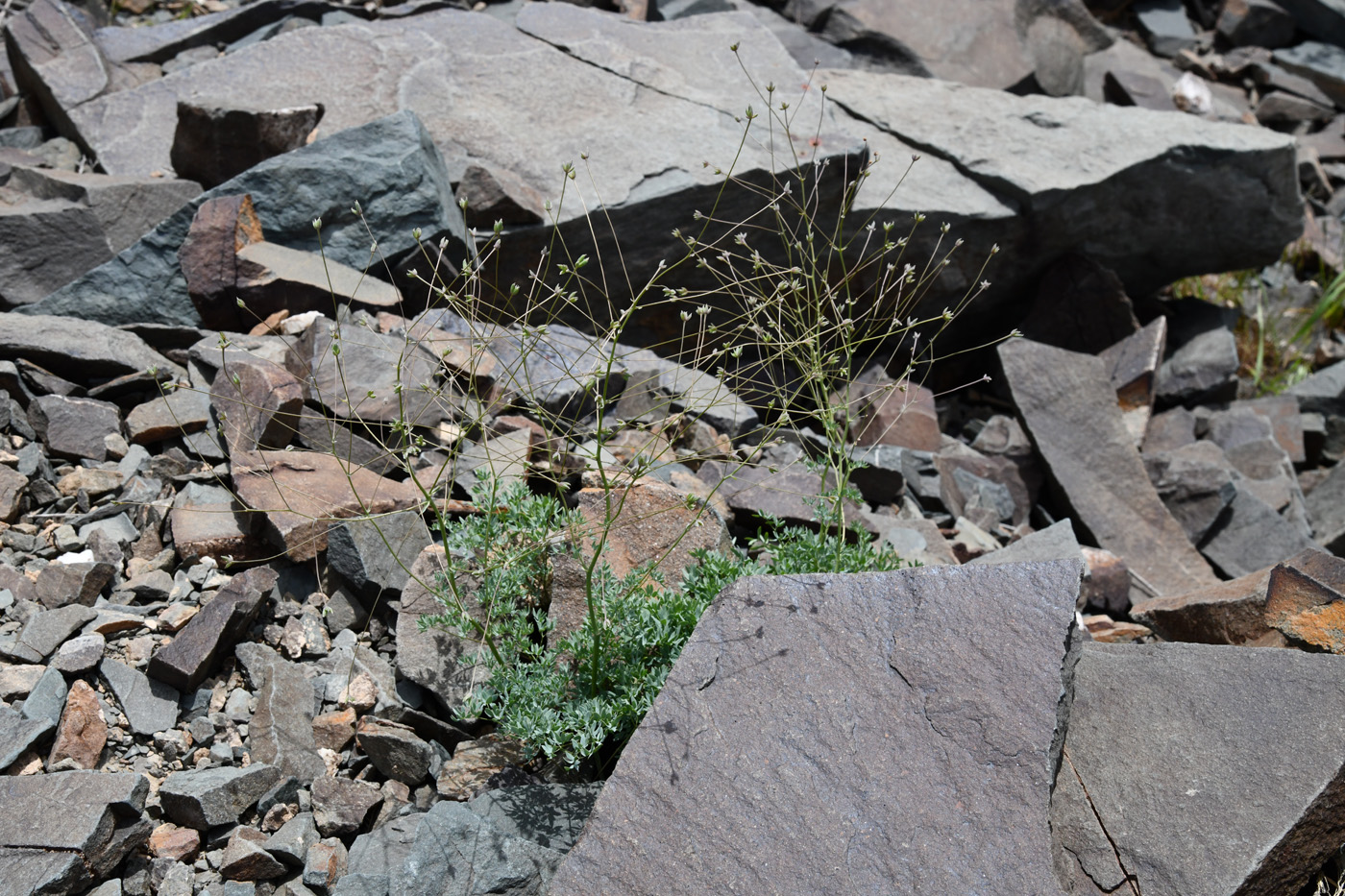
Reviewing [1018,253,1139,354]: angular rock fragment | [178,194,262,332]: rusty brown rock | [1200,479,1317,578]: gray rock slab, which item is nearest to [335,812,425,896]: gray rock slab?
[178,194,262,332]: rusty brown rock

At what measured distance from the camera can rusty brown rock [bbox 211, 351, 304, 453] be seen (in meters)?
2.97

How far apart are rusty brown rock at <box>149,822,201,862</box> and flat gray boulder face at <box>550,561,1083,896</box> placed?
34.0 inches

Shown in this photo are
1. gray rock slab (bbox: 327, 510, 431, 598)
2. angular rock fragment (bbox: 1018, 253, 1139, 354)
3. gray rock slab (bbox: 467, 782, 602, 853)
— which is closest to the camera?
gray rock slab (bbox: 467, 782, 602, 853)

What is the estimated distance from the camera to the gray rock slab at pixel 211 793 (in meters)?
2.18

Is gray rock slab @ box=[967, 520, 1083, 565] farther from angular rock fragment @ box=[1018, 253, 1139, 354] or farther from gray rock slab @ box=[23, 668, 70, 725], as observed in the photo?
gray rock slab @ box=[23, 668, 70, 725]

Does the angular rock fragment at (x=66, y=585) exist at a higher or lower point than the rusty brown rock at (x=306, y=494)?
lower

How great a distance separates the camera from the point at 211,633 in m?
→ 2.48

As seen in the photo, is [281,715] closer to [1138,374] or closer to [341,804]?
[341,804]

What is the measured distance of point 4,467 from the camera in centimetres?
285

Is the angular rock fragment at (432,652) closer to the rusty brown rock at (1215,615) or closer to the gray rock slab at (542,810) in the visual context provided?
the gray rock slab at (542,810)

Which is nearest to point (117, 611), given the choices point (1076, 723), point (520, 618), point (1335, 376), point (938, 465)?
point (520, 618)

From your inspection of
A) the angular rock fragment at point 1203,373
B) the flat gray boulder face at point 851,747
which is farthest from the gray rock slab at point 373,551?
the angular rock fragment at point 1203,373

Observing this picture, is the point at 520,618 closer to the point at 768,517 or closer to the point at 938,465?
the point at 768,517

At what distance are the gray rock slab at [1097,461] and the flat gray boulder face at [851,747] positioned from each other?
2268 mm
